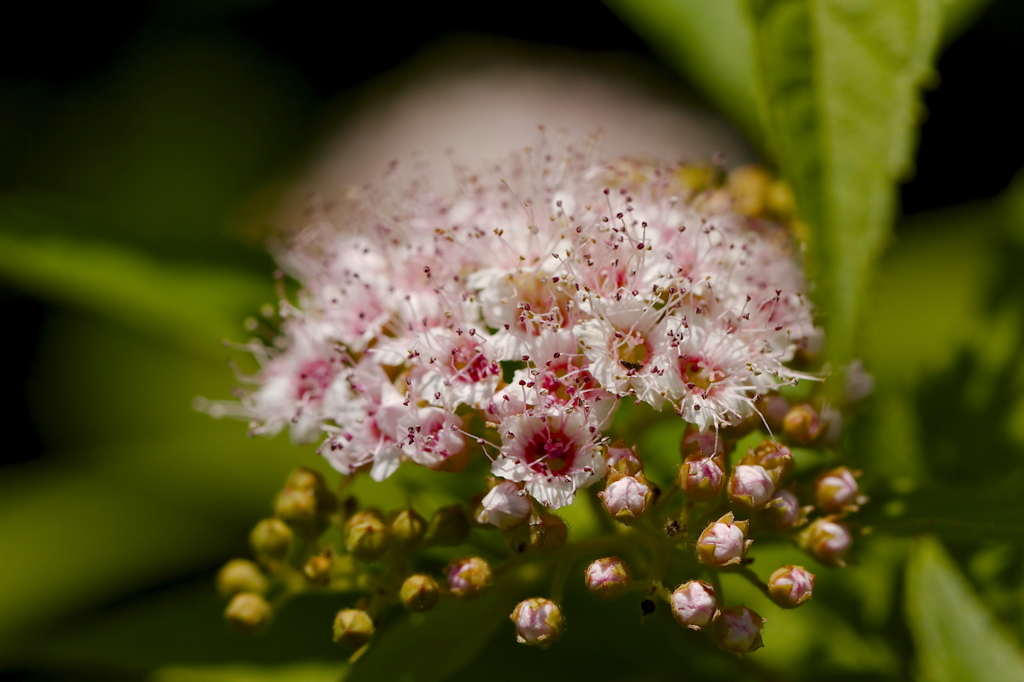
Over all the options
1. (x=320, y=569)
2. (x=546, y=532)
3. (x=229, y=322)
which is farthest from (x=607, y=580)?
(x=229, y=322)

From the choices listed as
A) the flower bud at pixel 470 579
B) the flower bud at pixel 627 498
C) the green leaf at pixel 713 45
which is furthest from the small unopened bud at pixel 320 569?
the green leaf at pixel 713 45

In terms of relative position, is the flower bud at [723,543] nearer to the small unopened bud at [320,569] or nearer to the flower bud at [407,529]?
the flower bud at [407,529]

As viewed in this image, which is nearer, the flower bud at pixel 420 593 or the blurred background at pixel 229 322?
the flower bud at pixel 420 593

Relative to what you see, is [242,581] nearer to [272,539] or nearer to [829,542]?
[272,539]

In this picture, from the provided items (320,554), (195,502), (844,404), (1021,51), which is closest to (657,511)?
(844,404)

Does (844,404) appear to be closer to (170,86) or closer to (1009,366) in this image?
(1009,366)
